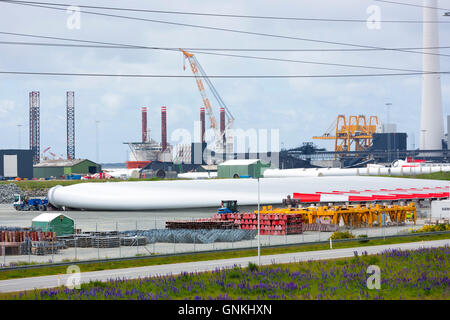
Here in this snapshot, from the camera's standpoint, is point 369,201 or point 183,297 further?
point 369,201

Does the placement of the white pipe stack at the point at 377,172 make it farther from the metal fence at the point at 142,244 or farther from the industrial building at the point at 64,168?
the metal fence at the point at 142,244

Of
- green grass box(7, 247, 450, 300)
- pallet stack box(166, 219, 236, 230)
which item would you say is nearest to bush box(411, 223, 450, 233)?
pallet stack box(166, 219, 236, 230)

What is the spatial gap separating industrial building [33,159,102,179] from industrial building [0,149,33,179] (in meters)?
10.9

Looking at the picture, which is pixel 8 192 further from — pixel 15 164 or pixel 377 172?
pixel 377 172

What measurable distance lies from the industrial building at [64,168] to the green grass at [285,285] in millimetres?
163661

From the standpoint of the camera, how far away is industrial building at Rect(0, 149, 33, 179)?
17838cm

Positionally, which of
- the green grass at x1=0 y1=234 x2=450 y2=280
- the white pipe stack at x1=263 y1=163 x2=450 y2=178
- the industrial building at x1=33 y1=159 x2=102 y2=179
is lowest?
the green grass at x1=0 y1=234 x2=450 y2=280

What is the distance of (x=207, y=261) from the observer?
36.6 meters

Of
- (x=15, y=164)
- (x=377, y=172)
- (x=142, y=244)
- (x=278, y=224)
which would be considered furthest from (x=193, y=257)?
(x=15, y=164)

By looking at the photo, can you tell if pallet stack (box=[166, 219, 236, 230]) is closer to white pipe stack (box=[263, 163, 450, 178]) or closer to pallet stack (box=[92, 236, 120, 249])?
pallet stack (box=[92, 236, 120, 249])

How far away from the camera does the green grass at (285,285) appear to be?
22.8m
